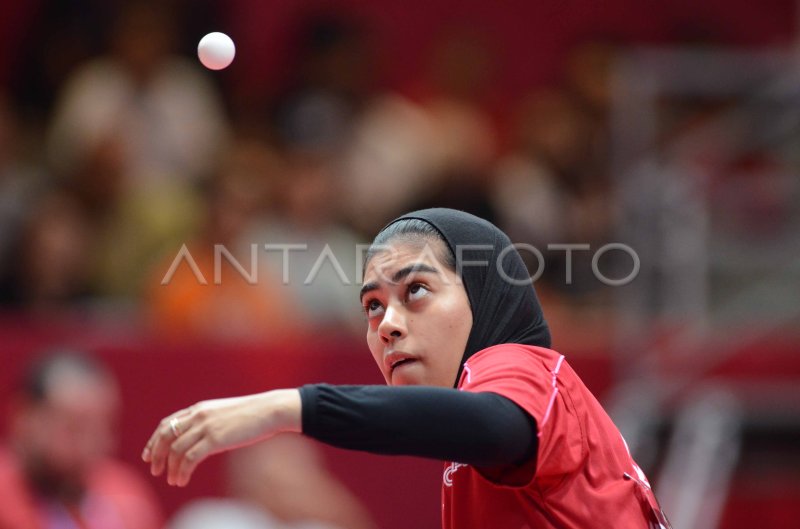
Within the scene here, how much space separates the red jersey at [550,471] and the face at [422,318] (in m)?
0.13

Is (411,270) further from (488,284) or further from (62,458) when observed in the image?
(62,458)

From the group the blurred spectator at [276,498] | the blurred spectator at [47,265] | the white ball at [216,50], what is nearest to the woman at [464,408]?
the white ball at [216,50]

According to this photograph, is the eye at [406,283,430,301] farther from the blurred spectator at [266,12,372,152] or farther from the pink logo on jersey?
the blurred spectator at [266,12,372,152]

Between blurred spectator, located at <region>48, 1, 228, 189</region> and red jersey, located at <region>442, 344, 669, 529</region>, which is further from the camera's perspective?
blurred spectator, located at <region>48, 1, 228, 189</region>

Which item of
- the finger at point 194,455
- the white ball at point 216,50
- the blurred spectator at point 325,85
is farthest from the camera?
the blurred spectator at point 325,85

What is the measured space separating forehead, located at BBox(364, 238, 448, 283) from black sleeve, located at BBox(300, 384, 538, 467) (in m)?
0.64

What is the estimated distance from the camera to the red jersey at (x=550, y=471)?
10.9 ft

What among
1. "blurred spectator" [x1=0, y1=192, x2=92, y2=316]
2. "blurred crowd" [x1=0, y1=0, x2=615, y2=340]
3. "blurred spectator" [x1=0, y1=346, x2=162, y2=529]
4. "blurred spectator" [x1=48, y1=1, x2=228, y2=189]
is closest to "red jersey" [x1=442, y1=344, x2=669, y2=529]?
"blurred spectator" [x1=0, y1=346, x2=162, y2=529]

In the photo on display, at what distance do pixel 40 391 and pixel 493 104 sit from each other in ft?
18.2

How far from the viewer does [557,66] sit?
1148cm

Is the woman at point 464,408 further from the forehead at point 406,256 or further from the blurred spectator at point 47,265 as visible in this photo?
the blurred spectator at point 47,265

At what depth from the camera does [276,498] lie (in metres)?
7.27

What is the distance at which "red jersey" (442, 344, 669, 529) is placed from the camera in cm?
333

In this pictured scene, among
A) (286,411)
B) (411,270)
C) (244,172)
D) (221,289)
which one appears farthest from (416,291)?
(244,172)
